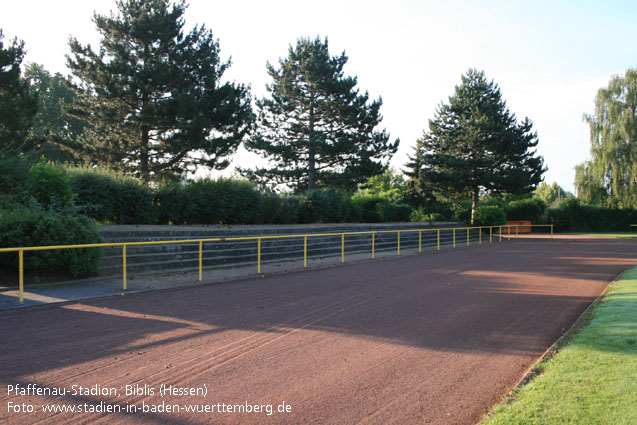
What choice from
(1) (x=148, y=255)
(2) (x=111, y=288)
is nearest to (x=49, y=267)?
(2) (x=111, y=288)

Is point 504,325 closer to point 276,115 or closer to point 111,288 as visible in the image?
point 111,288

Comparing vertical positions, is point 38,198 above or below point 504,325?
above

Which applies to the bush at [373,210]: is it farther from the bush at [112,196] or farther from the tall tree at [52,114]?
the tall tree at [52,114]

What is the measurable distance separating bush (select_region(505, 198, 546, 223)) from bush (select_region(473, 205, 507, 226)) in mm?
13033

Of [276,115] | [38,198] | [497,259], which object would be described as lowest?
[497,259]

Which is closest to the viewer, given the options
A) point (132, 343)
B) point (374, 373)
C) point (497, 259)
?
point (374, 373)

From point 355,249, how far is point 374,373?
51.1 ft

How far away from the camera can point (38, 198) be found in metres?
13.6

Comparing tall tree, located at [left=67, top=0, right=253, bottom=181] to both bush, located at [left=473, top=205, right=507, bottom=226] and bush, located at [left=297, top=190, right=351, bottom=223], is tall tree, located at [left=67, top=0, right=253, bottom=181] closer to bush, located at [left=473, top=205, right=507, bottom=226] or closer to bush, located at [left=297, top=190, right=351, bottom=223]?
bush, located at [left=297, top=190, right=351, bottom=223]

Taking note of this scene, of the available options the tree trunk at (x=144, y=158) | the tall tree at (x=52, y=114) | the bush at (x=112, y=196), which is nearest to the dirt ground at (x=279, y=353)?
the bush at (x=112, y=196)

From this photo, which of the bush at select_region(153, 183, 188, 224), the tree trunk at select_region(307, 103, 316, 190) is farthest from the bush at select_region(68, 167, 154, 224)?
the tree trunk at select_region(307, 103, 316, 190)

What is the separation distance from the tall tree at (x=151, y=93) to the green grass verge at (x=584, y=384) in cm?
2336

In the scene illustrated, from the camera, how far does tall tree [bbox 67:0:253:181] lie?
2558cm

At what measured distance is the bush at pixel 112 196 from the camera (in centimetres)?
1630
